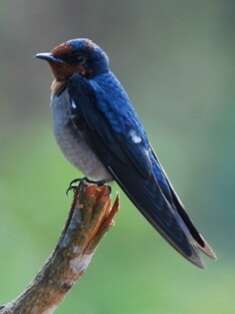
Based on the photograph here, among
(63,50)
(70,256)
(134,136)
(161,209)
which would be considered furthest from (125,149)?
(70,256)

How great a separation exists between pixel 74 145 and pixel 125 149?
0.36 feet

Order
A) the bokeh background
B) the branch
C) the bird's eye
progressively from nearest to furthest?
1. the branch
2. the bird's eye
3. the bokeh background

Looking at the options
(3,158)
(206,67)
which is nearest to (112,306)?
(3,158)

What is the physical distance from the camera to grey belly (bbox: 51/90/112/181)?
2711mm

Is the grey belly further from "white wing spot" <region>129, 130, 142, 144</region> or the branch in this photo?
the branch

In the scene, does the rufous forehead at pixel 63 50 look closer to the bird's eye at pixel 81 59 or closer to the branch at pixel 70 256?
the bird's eye at pixel 81 59

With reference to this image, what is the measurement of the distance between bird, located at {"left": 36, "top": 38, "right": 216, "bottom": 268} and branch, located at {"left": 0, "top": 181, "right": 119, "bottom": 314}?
31cm

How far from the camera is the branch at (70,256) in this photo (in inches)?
91.1

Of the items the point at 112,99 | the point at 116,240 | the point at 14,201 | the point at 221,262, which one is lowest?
the point at 221,262

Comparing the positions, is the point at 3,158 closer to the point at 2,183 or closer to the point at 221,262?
the point at 2,183

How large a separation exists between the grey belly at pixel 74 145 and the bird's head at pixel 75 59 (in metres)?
0.07

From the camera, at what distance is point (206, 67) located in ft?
22.6

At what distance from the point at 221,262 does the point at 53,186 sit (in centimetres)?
75

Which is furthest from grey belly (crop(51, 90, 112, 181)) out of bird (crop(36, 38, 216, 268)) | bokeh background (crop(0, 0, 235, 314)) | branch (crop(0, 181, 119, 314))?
bokeh background (crop(0, 0, 235, 314))
